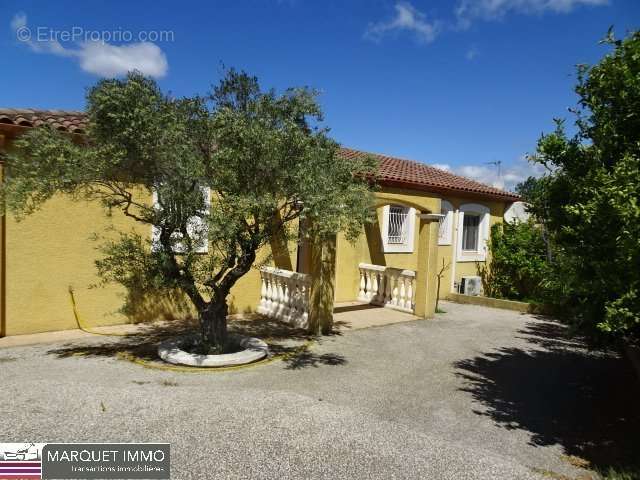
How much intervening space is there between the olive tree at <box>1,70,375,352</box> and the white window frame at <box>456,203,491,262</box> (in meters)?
8.63

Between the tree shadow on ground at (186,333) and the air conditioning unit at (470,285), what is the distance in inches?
284

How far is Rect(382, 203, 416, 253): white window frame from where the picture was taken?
12797 millimetres

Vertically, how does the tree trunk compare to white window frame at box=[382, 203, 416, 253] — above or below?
→ below

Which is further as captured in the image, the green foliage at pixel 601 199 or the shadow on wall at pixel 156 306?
Result: the shadow on wall at pixel 156 306

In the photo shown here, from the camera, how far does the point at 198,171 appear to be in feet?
17.4

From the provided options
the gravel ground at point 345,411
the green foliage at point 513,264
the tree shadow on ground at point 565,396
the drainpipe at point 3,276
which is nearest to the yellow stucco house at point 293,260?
the drainpipe at point 3,276

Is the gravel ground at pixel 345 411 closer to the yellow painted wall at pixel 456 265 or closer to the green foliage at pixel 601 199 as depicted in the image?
the green foliage at pixel 601 199

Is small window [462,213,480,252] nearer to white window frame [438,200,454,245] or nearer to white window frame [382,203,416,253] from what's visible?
white window frame [438,200,454,245]

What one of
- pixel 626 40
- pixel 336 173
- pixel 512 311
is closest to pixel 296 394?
pixel 336 173

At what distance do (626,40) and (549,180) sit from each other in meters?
1.49

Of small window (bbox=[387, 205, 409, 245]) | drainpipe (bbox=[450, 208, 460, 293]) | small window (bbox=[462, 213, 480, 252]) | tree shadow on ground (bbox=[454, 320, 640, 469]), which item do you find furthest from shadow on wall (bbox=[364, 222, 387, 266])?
tree shadow on ground (bbox=[454, 320, 640, 469])

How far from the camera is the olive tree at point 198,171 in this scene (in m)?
5.20

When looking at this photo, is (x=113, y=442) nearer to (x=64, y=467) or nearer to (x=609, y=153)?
(x=64, y=467)

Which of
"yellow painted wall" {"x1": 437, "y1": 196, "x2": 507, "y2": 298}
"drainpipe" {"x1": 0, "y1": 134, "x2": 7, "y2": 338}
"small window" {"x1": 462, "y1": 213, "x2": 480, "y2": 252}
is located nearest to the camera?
"drainpipe" {"x1": 0, "y1": 134, "x2": 7, "y2": 338}
